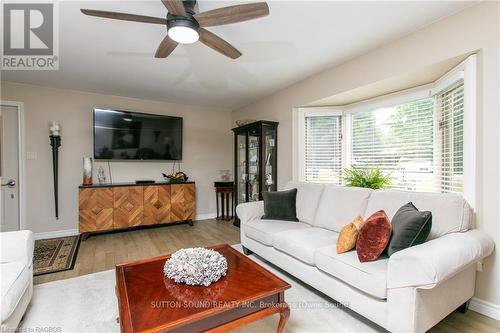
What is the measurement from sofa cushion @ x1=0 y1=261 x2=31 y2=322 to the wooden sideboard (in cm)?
199

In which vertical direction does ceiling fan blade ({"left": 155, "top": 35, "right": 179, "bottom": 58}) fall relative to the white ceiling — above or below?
below

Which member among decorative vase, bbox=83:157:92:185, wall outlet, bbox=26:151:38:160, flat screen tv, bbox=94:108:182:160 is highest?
flat screen tv, bbox=94:108:182:160

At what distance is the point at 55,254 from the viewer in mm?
3168

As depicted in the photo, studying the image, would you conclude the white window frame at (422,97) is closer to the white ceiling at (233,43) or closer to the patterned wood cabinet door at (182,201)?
the white ceiling at (233,43)

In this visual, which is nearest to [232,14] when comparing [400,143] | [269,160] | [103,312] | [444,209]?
[444,209]

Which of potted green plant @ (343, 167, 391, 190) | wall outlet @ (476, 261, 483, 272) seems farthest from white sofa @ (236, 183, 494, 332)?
potted green plant @ (343, 167, 391, 190)

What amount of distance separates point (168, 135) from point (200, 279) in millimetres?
3685

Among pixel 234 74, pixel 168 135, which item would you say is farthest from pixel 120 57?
pixel 168 135

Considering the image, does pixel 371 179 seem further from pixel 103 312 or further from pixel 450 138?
pixel 103 312

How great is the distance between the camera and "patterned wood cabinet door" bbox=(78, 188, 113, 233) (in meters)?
3.73

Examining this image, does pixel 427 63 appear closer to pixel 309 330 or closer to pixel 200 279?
pixel 309 330

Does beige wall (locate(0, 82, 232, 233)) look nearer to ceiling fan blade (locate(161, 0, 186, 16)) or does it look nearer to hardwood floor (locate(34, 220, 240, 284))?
hardwood floor (locate(34, 220, 240, 284))

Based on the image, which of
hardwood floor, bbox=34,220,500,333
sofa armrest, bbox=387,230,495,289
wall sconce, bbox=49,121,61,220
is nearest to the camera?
sofa armrest, bbox=387,230,495,289

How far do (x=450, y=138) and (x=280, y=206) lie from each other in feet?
6.27
